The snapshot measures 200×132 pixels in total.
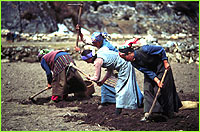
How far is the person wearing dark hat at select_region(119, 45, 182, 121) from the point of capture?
462cm

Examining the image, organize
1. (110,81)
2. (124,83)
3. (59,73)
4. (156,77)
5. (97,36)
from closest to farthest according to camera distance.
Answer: (156,77), (124,83), (97,36), (110,81), (59,73)

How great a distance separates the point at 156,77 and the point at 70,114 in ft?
6.06

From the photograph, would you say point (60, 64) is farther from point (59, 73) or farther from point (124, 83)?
point (124, 83)

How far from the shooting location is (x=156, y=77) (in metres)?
4.61

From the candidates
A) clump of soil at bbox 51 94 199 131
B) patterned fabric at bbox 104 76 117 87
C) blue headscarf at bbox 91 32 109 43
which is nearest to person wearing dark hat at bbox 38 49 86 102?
clump of soil at bbox 51 94 199 131

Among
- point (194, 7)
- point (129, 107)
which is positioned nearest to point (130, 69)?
point (129, 107)

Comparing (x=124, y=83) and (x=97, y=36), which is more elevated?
(x=97, y=36)

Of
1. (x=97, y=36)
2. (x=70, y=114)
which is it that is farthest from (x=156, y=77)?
(x=70, y=114)

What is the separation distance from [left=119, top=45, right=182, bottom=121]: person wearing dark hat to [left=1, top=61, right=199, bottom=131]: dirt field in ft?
0.71

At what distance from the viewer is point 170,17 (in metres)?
30.5

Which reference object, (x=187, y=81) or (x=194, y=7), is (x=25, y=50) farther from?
(x=194, y=7)

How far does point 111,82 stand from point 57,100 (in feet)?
4.77

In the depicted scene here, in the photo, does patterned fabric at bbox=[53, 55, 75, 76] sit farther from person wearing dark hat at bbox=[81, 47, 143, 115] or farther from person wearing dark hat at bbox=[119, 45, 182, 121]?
person wearing dark hat at bbox=[119, 45, 182, 121]

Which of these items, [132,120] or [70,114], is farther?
[70,114]
